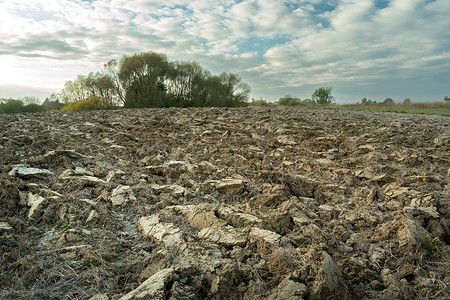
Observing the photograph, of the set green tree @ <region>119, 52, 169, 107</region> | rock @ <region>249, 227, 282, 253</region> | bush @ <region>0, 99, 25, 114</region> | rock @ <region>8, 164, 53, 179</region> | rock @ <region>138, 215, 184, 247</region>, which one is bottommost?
rock @ <region>138, 215, 184, 247</region>

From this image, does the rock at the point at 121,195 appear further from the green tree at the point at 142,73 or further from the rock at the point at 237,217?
the green tree at the point at 142,73

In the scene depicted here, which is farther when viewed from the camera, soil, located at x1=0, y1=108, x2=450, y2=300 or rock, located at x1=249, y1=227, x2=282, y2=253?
rock, located at x1=249, y1=227, x2=282, y2=253

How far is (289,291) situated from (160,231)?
1539 mm

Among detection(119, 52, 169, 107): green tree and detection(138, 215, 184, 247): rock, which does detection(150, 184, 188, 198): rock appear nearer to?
detection(138, 215, 184, 247): rock

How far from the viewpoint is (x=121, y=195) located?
3637 millimetres

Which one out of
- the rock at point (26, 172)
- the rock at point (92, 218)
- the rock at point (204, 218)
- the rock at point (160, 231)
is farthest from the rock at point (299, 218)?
the rock at point (26, 172)

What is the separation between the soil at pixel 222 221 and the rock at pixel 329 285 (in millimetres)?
11

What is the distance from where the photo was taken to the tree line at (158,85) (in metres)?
27.9

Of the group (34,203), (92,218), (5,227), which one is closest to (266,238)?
(92,218)

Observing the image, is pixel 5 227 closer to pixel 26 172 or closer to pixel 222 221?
pixel 26 172

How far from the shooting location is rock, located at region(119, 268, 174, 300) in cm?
186

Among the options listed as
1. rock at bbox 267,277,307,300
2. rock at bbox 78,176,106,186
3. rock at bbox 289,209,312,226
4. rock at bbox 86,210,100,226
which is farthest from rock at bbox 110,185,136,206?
rock at bbox 267,277,307,300

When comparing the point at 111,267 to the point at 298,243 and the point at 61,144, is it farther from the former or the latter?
the point at 61,144

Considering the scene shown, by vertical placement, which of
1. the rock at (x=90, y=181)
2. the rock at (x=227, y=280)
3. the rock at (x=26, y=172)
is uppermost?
the rock at (x=26, y=172)
